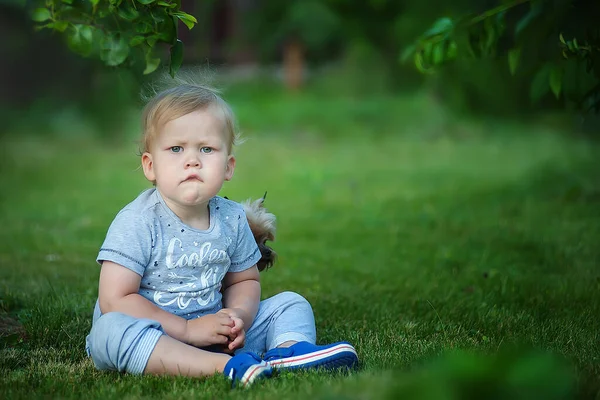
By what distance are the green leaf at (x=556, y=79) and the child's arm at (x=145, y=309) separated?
2.09m

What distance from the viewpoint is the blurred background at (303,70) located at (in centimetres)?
880

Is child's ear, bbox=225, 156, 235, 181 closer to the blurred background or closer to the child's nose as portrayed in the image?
the child's nose

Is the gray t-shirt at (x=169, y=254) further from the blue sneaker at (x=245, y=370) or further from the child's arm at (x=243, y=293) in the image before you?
the blue sneaker at (x=245, y=370)

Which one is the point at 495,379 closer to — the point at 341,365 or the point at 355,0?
the point at 341,365

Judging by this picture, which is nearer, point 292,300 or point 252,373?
point 252,373

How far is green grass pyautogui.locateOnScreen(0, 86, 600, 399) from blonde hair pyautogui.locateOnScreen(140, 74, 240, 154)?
2.94 ft

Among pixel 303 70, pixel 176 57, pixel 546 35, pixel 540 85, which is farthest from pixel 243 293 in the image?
pixel 303 70

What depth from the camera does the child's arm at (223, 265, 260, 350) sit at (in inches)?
124

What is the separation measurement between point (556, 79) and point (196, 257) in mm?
2084

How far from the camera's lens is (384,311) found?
388cm

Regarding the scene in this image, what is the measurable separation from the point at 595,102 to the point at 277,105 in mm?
10624

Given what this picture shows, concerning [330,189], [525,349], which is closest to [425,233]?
[330,189]

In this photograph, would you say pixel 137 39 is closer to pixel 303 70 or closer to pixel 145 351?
pixel 145 351

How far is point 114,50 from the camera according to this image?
3.74 meters
